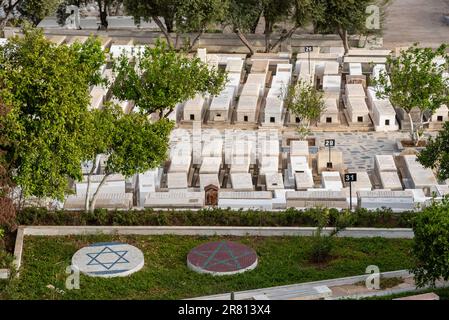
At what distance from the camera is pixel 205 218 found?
28.0m

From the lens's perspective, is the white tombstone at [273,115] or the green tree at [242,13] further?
the green tree at [242,13]

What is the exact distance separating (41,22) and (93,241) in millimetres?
27577

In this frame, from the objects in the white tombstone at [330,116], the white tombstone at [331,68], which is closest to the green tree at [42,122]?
the white tombstone at [330,116]

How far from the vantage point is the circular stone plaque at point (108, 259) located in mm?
25219

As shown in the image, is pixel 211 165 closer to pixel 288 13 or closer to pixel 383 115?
pixel 383 115

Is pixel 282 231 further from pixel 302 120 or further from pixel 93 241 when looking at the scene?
pixel 302 120

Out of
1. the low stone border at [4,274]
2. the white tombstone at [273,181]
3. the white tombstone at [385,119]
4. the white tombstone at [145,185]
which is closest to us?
the low stone border at [4,274]

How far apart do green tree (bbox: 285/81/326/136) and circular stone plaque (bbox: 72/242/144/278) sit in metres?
12.7

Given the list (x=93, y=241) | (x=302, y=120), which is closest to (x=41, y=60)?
(x=93, y=241)

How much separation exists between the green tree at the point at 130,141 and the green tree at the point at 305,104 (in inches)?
413

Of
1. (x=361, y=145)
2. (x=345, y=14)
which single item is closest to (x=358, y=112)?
(x=361, y=145)

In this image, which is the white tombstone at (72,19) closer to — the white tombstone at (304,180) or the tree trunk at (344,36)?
the tree trunk at (344,36)

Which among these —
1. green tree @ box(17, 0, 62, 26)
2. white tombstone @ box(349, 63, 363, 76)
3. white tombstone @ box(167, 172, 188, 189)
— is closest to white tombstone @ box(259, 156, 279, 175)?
white tombstone @ box(167, 172, 188, 189)

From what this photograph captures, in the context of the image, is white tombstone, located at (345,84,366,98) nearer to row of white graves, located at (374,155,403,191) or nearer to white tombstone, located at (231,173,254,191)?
row of white graves, located at (374,155,403,191)
